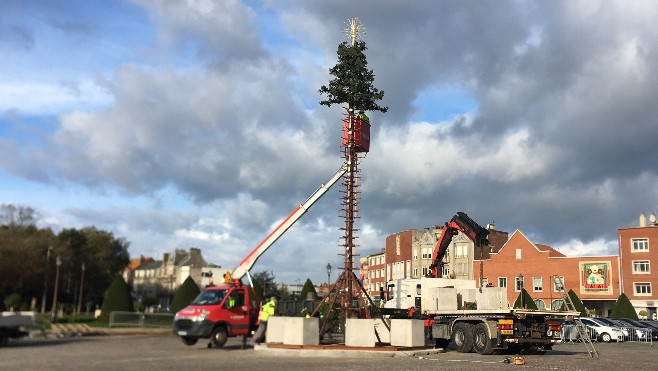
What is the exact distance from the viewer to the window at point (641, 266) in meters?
65.2

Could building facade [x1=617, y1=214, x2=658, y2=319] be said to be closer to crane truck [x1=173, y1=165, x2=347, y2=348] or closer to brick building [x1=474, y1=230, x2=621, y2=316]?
brick building [x1=474, y1=230, x2=621, y2=316]

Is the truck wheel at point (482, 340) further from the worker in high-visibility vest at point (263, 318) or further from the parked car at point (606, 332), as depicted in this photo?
the parked car at point (606, 332)

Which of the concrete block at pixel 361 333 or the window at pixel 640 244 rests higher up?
the window at pixel 640 244

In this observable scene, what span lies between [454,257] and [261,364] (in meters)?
73.0

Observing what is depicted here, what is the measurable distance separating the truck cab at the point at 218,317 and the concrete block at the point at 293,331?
1331 mm

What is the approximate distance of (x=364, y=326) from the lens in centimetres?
2094

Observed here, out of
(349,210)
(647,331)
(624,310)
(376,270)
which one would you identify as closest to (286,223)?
(349,210)

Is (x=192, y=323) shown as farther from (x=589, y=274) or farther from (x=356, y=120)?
(x=589, y=274)

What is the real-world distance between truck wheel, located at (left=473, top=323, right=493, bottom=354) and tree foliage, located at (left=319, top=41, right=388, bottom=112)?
1070 centimetres

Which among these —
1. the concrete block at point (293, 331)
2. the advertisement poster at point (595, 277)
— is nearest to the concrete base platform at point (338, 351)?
the concrete block at point (293, 331)

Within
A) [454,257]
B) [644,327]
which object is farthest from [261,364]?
[454,257]

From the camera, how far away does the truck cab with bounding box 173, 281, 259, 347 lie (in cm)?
2130

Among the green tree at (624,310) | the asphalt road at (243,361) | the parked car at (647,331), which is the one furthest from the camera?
the green tree at (624,310)

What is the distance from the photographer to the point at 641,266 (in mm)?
65562
